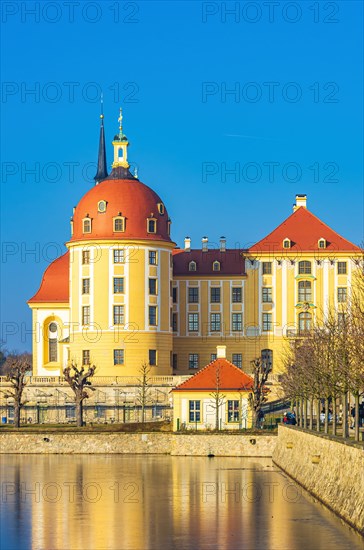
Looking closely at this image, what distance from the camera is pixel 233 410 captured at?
73.1 metres

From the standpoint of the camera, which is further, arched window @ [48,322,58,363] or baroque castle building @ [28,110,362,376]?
arched window @ [48,322,58,363]

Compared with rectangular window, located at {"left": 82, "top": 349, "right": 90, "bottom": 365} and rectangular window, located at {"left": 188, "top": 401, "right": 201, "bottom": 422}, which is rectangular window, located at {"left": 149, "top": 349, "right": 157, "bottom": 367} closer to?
rectangular window, located at {"left": 82, "top": 349, "right": 90, "bottom": 365}

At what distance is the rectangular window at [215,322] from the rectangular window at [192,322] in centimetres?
116

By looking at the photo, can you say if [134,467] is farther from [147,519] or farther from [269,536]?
[269,536]

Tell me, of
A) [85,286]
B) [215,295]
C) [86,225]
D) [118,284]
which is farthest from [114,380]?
[215,295]

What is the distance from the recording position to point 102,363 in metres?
93.6

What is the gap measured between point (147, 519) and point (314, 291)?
6005cm

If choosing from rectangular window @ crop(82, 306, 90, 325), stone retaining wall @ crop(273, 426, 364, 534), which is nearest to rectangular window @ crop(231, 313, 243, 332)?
rectangular window @ crop(82, 306, 90, 325)

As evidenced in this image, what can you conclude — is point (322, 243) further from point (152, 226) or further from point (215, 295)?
point (152, 226)

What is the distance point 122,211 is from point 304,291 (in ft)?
48.5

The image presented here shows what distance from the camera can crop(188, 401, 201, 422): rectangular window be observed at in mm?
73250

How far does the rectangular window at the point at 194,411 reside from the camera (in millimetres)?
73250

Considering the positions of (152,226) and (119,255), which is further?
(152,226)

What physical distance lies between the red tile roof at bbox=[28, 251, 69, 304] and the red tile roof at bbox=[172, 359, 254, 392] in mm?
29302
